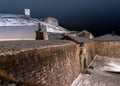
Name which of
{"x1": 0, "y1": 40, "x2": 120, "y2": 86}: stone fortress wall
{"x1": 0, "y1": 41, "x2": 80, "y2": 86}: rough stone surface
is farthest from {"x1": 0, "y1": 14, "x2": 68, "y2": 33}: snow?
{"x1": 0, "y1": 41, "x2": 80, "y2": 86}: rough stone surface

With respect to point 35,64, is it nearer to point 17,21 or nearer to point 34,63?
point 34,63

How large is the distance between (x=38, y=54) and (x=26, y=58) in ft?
4.20

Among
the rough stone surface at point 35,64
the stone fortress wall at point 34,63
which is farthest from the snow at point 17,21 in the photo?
the rough stone surface at point 35,64

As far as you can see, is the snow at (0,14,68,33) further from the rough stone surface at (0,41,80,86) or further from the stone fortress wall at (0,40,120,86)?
the rough stone surface at (0,41,80,86)

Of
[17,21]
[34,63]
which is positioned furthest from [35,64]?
[17,21]

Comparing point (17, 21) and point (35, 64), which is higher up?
point (17, 21)

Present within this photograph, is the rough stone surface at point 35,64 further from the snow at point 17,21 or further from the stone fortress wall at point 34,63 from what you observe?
the snow at point 17,21

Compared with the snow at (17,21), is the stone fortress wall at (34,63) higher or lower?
lower

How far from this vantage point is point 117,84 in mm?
16453

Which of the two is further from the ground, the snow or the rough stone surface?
the snow

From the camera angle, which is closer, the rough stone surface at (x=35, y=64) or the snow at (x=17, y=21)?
the rough stone surface at (x=35, y=64)

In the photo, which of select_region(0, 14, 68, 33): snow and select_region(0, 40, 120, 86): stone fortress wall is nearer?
select_region(0, 40, 120, 86): stone fortress wall

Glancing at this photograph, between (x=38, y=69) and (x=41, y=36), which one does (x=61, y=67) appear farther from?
(x=41, y=36)

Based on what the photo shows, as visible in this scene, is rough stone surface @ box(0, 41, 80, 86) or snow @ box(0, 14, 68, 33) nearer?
rough stone surface @ box(0, 41, 80, 86)
